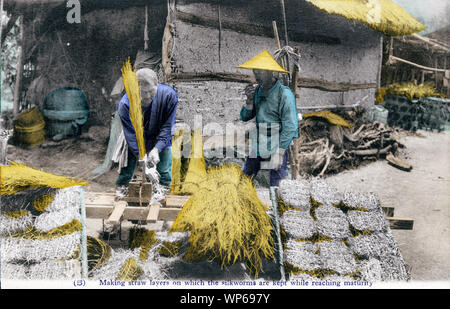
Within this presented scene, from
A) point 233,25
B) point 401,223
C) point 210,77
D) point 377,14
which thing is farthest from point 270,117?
point 401,223

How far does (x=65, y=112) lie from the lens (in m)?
3.91

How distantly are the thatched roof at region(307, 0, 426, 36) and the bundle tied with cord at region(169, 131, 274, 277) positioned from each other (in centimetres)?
206

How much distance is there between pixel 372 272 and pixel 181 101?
2433 millimetres

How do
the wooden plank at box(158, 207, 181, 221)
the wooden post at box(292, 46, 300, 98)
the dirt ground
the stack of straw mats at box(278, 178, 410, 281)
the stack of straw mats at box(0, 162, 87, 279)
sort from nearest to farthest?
the stack of straw mats at box(0, 162, 87, 279) < the stack of straw mats at box(278, 178, 410, 281) < the wooden plank at box(158, 207, 181, 221) < the dirt ground < the wooden post at box(292, 46, 300, 98)

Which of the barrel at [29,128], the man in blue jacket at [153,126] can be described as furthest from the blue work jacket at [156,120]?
the barrel at [29,128]

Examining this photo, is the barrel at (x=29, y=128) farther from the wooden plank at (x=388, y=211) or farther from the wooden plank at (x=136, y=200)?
the wooden plank at (x=388, y=211)

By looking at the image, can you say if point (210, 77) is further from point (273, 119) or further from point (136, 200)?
point (136, 200)

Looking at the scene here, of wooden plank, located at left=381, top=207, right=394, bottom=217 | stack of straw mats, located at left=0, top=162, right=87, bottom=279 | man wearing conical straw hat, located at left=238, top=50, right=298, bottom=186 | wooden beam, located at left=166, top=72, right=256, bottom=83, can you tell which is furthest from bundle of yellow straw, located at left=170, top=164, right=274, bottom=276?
wooden plank, located at left=381, top=207, right=394, bottom=217

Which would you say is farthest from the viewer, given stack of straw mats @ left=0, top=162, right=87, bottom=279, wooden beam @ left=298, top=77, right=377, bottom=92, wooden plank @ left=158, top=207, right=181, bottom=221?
wooden beam @ left=298, top=77, right=377, bottom=92

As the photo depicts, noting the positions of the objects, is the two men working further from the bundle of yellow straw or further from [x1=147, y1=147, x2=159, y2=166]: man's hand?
the bundle of yellow straw

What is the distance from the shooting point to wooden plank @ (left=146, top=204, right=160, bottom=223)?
327 centimetres

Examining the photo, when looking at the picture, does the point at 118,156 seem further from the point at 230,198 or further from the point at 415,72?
the point at 415,72

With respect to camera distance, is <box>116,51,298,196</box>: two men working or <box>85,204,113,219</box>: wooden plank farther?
<box>116,51,298,196</box>: two men working

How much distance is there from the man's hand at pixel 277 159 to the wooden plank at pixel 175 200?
0.90 m
